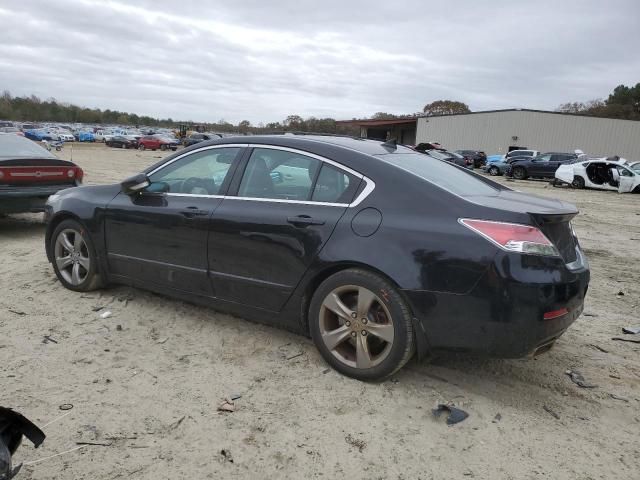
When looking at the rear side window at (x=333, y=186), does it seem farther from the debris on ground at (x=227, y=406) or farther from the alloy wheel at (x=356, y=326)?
the debris on ground at (x=227, y=406)

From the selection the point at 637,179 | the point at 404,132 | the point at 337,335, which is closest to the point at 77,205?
the point at 337,335

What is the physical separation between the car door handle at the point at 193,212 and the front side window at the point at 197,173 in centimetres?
16

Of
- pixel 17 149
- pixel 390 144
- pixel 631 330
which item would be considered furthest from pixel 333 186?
pixel 17 149

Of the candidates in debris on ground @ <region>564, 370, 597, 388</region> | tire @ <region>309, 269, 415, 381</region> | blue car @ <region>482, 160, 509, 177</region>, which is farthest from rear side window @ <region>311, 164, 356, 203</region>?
blue car @ <region>482, 160, 509, 177</region>

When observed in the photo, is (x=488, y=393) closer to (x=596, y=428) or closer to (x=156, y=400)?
(x=596, y=428)

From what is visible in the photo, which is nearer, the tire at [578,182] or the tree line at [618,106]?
the tire at [578,182]

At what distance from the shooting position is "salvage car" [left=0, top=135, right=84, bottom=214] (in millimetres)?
7180

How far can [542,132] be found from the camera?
48844 mm

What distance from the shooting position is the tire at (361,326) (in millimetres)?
3154

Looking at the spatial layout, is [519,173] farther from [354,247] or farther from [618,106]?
[618,106]

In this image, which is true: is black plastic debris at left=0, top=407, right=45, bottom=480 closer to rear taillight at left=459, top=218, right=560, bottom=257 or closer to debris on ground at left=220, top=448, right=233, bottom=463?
debris on ground at left=220, top=448, right=233, bottom=463

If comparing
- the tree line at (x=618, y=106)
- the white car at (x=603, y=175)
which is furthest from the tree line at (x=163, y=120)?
the white car at (x=603, y=175)

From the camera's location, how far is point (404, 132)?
65.5 m

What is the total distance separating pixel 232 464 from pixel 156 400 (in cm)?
79
